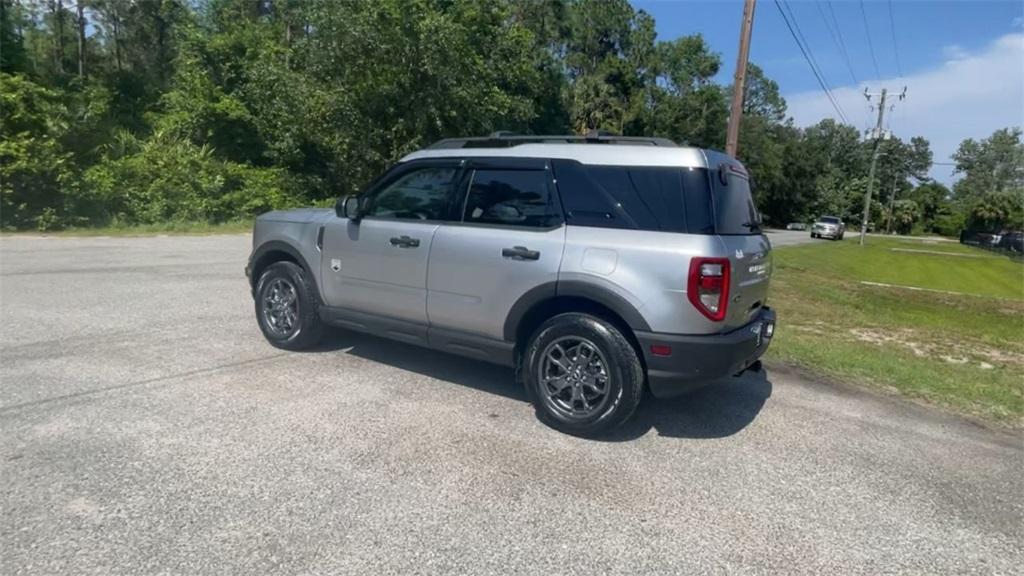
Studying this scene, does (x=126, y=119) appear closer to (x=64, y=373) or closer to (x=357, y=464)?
(x=64, y=373)

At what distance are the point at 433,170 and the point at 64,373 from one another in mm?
3316

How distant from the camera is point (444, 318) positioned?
184 inches

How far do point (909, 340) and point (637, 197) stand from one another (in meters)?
6.31

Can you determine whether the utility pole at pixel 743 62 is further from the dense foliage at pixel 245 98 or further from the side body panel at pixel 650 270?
the dense foliage at pixel 245 98

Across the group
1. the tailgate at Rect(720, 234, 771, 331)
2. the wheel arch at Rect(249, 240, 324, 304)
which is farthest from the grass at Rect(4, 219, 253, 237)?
the tailgate at Rect(720, 234, 771, 331)

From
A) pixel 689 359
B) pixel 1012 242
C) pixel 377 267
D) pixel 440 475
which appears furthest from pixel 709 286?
pixel 1012 242

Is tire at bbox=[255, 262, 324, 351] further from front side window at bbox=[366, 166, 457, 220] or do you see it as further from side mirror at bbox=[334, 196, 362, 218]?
front side window at bbox=[366, 166, 457, 220]

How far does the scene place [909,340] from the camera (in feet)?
26.9

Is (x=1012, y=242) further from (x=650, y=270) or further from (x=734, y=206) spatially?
(x=650, y=270)

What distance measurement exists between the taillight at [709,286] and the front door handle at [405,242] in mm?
2147

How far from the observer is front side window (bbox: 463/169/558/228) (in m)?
4.32

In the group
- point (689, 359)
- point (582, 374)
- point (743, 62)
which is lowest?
point (582, 374)

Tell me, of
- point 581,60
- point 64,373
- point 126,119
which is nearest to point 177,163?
point 126,119

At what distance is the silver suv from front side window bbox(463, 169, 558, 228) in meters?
0.01
